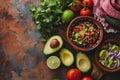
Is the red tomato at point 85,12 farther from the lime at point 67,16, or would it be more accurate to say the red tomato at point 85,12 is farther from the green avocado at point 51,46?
the green avocado at point 51,46

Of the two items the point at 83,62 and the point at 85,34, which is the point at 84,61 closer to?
the point at 83,62

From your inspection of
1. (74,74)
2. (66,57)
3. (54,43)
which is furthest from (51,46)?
(74,74)

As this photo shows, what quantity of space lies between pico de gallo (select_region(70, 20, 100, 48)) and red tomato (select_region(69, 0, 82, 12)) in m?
0.11

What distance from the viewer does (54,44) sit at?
2498mm

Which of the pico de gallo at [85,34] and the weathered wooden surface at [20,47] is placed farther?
the weathered wooden surface at [20,47]

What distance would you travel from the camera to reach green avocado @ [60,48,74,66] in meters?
2.56

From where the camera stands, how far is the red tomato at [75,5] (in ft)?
8.38

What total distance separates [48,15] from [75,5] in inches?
8.0

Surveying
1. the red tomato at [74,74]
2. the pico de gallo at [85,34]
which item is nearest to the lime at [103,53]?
the pico de gallo at [85,34]

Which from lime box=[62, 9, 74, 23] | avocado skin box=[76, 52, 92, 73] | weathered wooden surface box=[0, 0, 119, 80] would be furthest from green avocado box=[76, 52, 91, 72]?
lime box=[62, 9, 74, 23]

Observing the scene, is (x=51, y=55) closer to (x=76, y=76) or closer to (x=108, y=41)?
(x=76, y=76)

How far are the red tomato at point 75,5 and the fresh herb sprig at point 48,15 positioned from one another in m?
0.05

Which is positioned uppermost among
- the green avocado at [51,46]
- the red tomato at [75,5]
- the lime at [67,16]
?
the red tomato at [75,5]

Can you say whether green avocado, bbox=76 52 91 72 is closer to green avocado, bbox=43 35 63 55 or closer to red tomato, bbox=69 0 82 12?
green avocado, bbox=43 35 63 55
